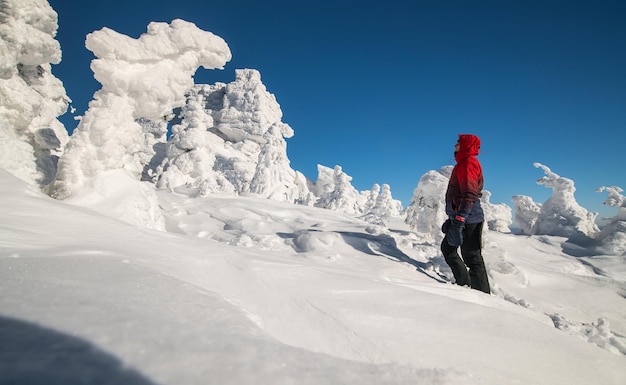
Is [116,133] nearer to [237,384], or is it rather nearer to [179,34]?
[179,34]

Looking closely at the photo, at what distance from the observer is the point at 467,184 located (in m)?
3.51

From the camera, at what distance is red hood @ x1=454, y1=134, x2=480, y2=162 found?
3.69 m

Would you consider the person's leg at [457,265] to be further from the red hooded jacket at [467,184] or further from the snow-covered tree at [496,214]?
Result: the snow-covered tree at [496,214]

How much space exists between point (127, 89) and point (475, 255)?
6389 millimetres

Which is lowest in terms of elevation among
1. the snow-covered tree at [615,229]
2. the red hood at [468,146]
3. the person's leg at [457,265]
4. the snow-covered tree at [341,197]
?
the person's leg at [457,265]

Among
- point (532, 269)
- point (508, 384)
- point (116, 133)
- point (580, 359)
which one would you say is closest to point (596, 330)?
point (580, 359)

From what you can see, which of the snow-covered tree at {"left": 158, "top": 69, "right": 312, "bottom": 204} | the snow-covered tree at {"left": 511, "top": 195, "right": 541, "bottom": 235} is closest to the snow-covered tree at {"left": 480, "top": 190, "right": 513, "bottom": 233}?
the snow-covered tree at {"left": 511, "top": 195, "right": 541, "bottom": 235}

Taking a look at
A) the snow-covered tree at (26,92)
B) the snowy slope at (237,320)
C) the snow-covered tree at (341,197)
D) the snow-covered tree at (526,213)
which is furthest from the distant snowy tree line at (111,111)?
the snow-covered tree at (341,197)

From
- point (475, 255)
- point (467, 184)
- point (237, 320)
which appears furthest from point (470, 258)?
point (237, 320)

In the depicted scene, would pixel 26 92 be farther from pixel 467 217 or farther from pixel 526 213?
pixel 526 213

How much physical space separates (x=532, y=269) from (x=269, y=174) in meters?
22.0

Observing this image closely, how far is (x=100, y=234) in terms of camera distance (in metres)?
2.34

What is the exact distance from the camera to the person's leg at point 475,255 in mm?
3574

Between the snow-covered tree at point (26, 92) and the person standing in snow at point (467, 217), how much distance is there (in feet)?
19.9
